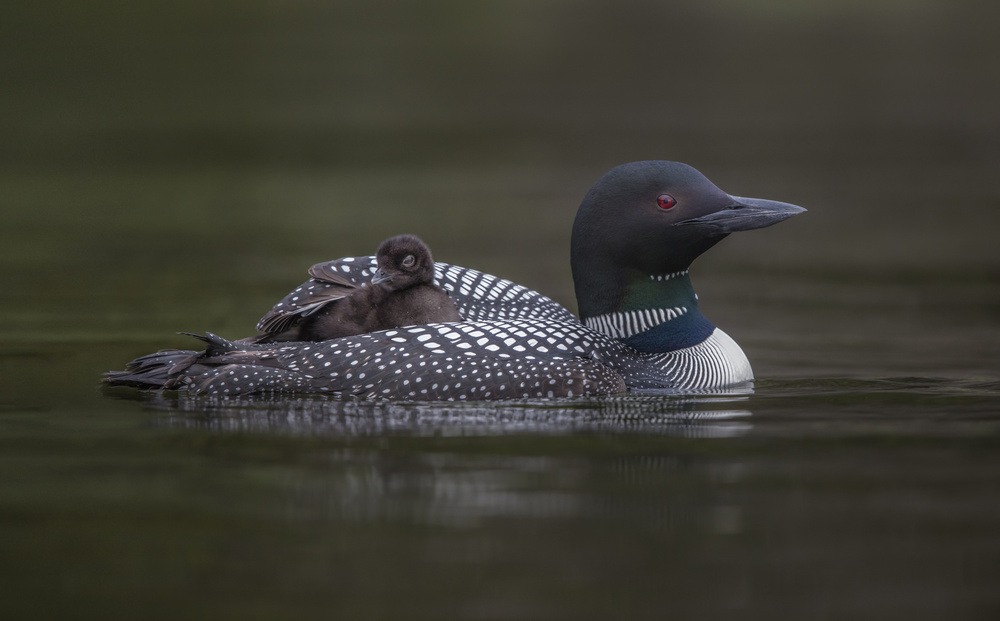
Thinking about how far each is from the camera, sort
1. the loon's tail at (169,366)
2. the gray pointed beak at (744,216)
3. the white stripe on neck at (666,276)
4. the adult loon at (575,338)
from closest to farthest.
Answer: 1. the adult loon at (575,338)
2. the loon's tail at (169,366)
3. the gray pointed beak at (744,216)
4. the white stripe on neck at (666,276)

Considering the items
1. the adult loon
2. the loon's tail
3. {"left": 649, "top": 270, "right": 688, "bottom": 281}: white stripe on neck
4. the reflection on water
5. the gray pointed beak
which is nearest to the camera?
the reflection on water

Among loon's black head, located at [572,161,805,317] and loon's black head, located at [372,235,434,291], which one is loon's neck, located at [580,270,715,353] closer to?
loon's black head, located at [572,161,805,317]

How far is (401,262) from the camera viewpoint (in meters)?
5.66

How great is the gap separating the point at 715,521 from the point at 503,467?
76 cm

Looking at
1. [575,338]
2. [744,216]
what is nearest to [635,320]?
[575,338]

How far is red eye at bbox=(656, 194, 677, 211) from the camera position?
221 inches

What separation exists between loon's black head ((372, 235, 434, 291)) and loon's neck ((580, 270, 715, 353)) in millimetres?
766

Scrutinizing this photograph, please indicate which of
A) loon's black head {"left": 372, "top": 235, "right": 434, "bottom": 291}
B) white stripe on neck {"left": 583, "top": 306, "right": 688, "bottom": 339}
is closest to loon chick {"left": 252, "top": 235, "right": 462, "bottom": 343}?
loon's black head {"left": 372, "top": 235, "right": 434, "bottom": 291}

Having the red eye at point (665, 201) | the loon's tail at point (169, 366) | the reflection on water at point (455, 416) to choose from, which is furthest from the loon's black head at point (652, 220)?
the loon's tail at point (169, 366)

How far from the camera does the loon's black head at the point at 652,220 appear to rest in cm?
561

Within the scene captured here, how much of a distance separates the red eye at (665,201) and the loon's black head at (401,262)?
927mm

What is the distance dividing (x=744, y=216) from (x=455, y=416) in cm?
143

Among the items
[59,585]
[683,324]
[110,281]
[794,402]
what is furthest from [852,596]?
[110,281]

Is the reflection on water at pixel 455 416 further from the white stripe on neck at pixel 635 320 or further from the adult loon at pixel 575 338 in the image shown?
the white stripe on neck at pixel 635 320
